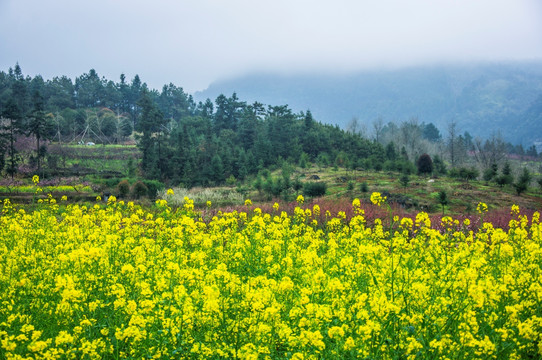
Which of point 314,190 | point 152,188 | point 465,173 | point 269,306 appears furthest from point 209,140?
point 269,306

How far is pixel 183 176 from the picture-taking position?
37844 millimetres

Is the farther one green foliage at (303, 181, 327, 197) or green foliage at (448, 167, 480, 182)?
green foliage at (448, 167, 480, 182)

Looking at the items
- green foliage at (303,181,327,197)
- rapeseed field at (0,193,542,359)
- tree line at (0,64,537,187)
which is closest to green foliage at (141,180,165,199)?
tree line at (0,64,537,187)

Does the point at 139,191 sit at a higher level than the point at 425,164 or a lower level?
lower

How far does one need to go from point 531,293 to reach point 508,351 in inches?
41.7

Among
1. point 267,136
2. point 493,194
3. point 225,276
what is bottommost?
point 493,194

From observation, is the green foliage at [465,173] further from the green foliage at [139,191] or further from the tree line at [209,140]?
the green foliage at [139,191]

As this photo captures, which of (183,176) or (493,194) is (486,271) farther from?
(183,176)

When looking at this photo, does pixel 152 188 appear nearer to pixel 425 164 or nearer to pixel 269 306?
pixel 425 164

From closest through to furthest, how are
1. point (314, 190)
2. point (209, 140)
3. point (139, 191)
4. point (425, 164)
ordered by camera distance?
point (314, 190), point (139, 191), point (425, 164), point (209, 140)

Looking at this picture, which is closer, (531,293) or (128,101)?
(531,293)

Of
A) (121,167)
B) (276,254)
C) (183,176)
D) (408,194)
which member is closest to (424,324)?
(276,254)

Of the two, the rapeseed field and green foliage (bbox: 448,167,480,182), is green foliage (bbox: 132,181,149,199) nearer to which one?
the rapeseed field

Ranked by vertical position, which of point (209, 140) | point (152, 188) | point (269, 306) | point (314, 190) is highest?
point (209, 140)
